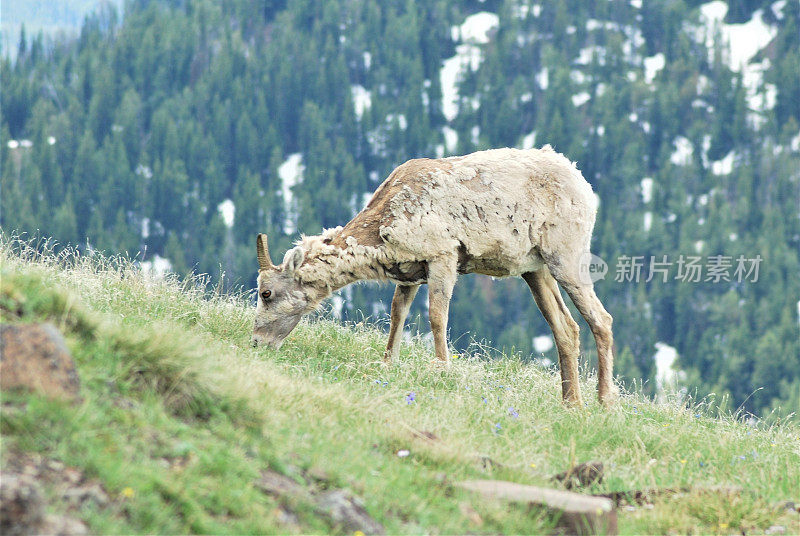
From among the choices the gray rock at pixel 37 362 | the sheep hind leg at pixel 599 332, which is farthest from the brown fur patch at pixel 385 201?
the gray rock at pixel 37 362

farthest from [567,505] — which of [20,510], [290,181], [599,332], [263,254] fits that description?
[290,181]

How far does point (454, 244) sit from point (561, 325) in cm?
169

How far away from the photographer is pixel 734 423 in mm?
10133

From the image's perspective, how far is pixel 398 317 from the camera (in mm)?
9961

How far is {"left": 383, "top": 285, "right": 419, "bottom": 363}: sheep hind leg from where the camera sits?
9938 mm

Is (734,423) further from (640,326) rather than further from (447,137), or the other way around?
(447,137)

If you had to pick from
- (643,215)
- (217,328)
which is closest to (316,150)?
(643,215)

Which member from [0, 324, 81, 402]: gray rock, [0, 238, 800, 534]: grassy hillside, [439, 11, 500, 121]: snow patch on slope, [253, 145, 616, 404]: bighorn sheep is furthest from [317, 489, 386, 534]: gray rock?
[439, 11, 500, 121]: snow patch on slope

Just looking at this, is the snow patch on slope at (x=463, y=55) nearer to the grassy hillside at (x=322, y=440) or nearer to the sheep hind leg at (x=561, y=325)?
the sheep hind leg at (x=561, y=325)

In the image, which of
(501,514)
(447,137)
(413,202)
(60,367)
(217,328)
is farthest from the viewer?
(447,137)

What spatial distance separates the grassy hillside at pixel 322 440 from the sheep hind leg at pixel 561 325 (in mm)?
271

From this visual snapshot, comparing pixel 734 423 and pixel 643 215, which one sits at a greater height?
pixel 734 423

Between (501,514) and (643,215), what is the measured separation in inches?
4489

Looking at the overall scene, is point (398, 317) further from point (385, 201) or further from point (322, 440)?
point (322, 440)
